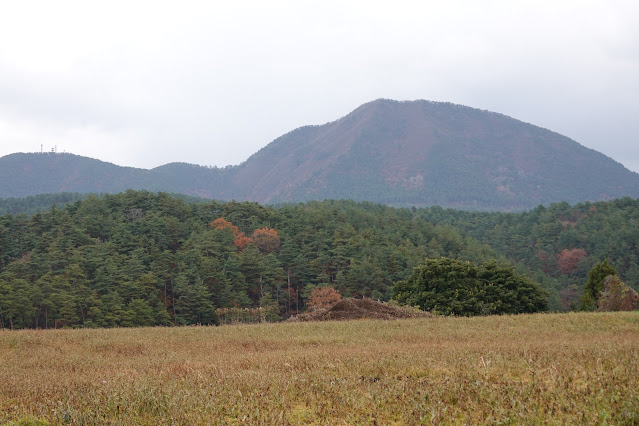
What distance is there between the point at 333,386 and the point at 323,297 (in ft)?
202

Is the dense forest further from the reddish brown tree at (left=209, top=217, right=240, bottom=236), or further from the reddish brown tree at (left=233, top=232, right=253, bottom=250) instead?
the reddish brown tree at (left=209, top=217, right=240, bottom=236)

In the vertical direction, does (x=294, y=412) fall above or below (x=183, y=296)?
above

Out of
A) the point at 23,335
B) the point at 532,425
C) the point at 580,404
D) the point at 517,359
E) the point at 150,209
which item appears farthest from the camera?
the point at 150,209

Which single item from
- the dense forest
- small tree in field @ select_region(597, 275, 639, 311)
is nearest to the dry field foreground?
small tree in field @ select_region(597, 275, 639, 311)

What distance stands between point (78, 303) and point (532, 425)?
5682 centimetres

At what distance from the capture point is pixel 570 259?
114 meters

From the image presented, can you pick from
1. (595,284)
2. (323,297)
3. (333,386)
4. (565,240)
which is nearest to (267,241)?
(323,297)

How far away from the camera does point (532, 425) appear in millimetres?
6684

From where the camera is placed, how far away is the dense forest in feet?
191

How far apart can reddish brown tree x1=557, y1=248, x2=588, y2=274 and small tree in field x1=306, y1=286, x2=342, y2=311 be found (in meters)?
62.0

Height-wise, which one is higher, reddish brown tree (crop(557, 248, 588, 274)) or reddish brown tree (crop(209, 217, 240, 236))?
reddish brown tree (crop(209, 217, 240, 236))

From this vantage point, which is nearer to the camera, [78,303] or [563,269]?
[78,303]

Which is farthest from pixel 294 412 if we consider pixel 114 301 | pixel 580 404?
pixel 114 301

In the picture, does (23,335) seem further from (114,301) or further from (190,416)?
(114,301)
